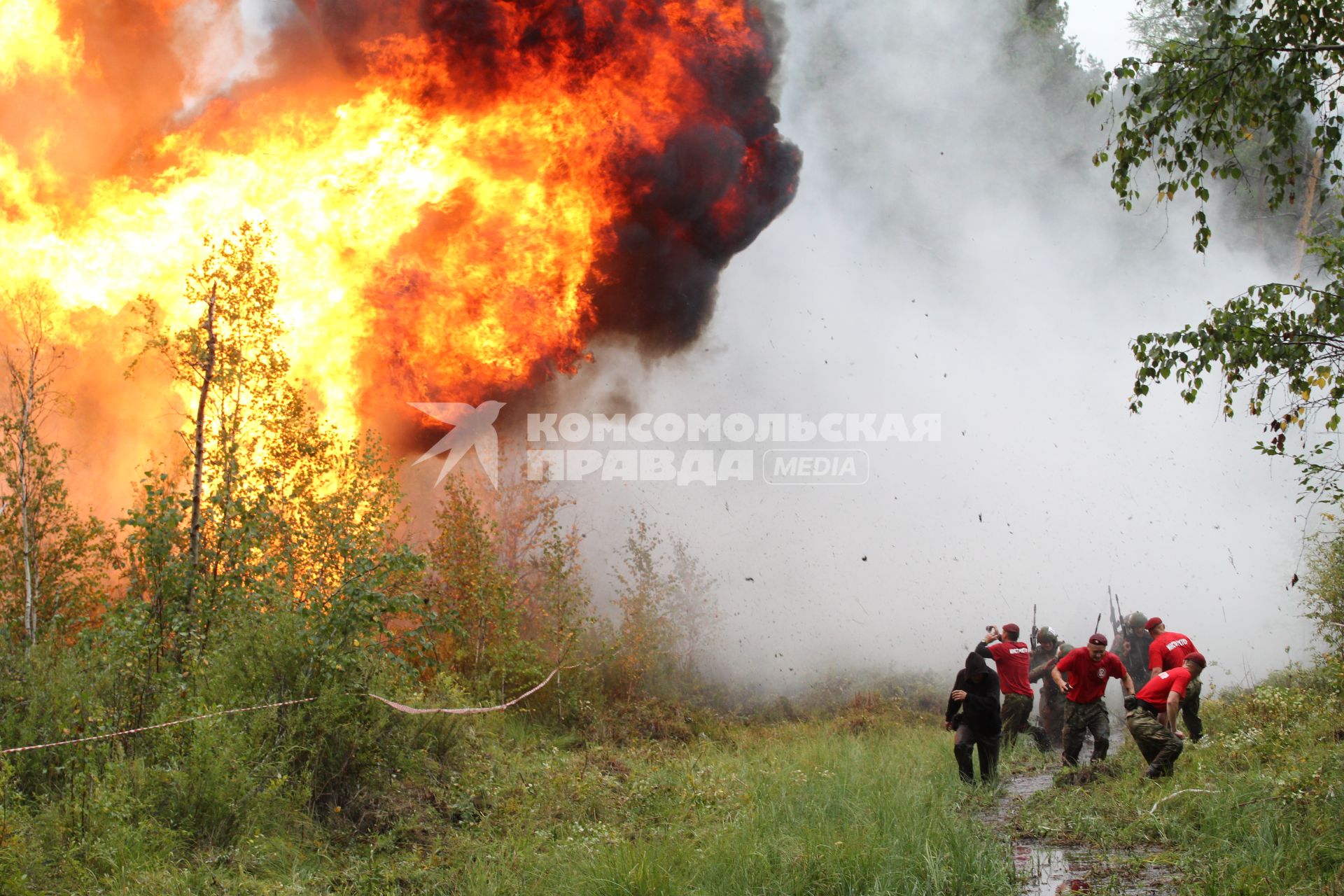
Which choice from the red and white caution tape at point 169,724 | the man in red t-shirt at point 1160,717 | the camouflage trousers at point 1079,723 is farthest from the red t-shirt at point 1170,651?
→ the red and white caution tape at point 169,724

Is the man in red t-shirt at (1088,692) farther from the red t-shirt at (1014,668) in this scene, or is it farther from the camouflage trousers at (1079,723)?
the red t-shirt at (1014,668)

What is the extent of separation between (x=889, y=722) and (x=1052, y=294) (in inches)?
625

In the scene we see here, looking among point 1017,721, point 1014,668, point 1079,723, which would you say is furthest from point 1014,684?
point 1079,723

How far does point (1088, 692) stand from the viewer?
10.3 meters

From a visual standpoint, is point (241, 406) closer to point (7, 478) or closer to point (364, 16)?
point (7, 478)

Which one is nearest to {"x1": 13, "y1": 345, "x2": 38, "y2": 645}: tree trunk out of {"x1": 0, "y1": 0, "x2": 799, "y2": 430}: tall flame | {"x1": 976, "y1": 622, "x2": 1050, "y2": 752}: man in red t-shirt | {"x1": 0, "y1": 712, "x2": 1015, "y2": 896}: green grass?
{"x1": 0, "y1": 0, "x2": 799, "y2": 430}: tall flame

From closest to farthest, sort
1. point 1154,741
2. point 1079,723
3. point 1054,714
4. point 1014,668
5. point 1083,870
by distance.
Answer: point 1083,870
point 1154,741
point 1079,723
point 1014,668
point 1054,714

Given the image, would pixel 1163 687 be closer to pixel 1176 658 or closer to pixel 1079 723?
pixel 1176 658

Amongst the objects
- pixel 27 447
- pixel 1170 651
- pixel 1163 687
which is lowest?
pixel 1163 687

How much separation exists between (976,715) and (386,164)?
12.2 metres

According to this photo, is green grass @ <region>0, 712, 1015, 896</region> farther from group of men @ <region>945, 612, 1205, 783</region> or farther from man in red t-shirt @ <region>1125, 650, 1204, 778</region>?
man in red t-shirt @ <region>1125, 650, 1204, 778</region>

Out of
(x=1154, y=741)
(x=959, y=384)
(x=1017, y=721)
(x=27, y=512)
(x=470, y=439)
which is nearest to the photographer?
(x=1154, y=741)

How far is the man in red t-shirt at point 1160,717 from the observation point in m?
8.97

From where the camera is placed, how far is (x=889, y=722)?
16453mm
